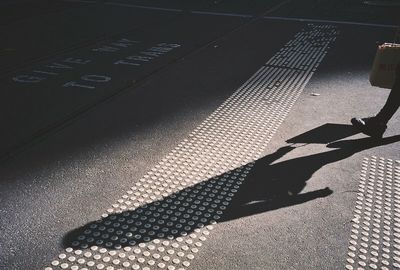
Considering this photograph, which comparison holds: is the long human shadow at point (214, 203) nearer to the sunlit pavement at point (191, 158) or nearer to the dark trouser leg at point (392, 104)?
the sunlit pavement at point (191, 158)

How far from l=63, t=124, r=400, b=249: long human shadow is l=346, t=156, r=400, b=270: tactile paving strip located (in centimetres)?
34

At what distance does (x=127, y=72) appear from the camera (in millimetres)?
6508

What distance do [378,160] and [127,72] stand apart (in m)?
4.24

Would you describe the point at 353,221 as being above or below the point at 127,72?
below

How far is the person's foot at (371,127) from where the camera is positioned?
4480mm

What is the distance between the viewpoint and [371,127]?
451 cm

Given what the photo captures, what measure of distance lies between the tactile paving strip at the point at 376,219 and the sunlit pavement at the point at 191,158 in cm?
1

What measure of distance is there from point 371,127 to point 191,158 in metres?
2.23

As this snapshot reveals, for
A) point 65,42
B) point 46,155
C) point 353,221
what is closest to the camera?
point 353,221

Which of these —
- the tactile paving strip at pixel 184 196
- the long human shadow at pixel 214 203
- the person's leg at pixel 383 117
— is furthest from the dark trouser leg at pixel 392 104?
the tactile paving strip at pixel 184 196

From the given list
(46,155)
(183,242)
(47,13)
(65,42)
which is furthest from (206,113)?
(47,13)

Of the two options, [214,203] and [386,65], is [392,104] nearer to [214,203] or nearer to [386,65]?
[386,65]

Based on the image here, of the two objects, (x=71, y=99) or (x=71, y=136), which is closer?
(x=71, y=136)

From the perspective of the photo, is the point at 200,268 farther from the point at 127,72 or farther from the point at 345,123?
the point at 127,72
